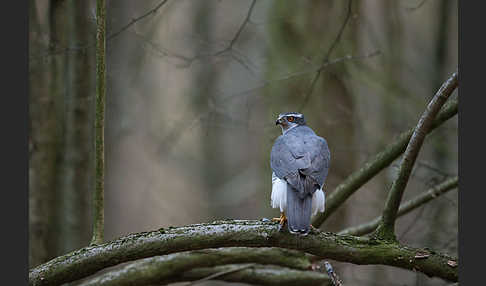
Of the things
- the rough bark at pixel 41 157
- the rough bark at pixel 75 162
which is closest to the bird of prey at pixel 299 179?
the rough bark at pixel 75 162

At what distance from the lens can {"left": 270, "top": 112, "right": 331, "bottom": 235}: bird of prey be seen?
2639 millimetres

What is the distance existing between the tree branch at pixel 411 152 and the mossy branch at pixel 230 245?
4.4 inches

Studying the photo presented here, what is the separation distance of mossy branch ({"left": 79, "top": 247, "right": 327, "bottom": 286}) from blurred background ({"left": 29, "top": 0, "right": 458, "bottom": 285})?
679mm

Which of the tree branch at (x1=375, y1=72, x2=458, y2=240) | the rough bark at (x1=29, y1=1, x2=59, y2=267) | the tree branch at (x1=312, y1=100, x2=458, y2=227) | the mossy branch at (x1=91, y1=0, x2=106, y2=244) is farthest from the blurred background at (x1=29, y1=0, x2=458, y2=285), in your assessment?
the tree branch at (x1=375, y1=72, x2=458, y2=240)

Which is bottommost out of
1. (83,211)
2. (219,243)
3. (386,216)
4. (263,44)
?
(219,243)

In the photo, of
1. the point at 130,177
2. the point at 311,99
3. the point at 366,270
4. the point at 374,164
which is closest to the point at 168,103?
the point at 130,177

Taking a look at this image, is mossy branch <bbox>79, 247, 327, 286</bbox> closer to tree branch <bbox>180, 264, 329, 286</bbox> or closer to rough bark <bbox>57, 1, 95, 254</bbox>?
tree branch <bbox>180, 264, 329, 286</bbox>

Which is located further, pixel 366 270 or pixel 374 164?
pixel 366 270

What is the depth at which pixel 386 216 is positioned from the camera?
2836mm

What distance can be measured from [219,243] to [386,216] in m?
0.89

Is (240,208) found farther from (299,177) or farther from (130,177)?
(299,177)

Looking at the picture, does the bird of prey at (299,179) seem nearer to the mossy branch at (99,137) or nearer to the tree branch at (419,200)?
the mossy branch at (99,137)

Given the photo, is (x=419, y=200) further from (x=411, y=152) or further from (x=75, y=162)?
(x=75, y=162)

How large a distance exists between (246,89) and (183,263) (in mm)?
1859
